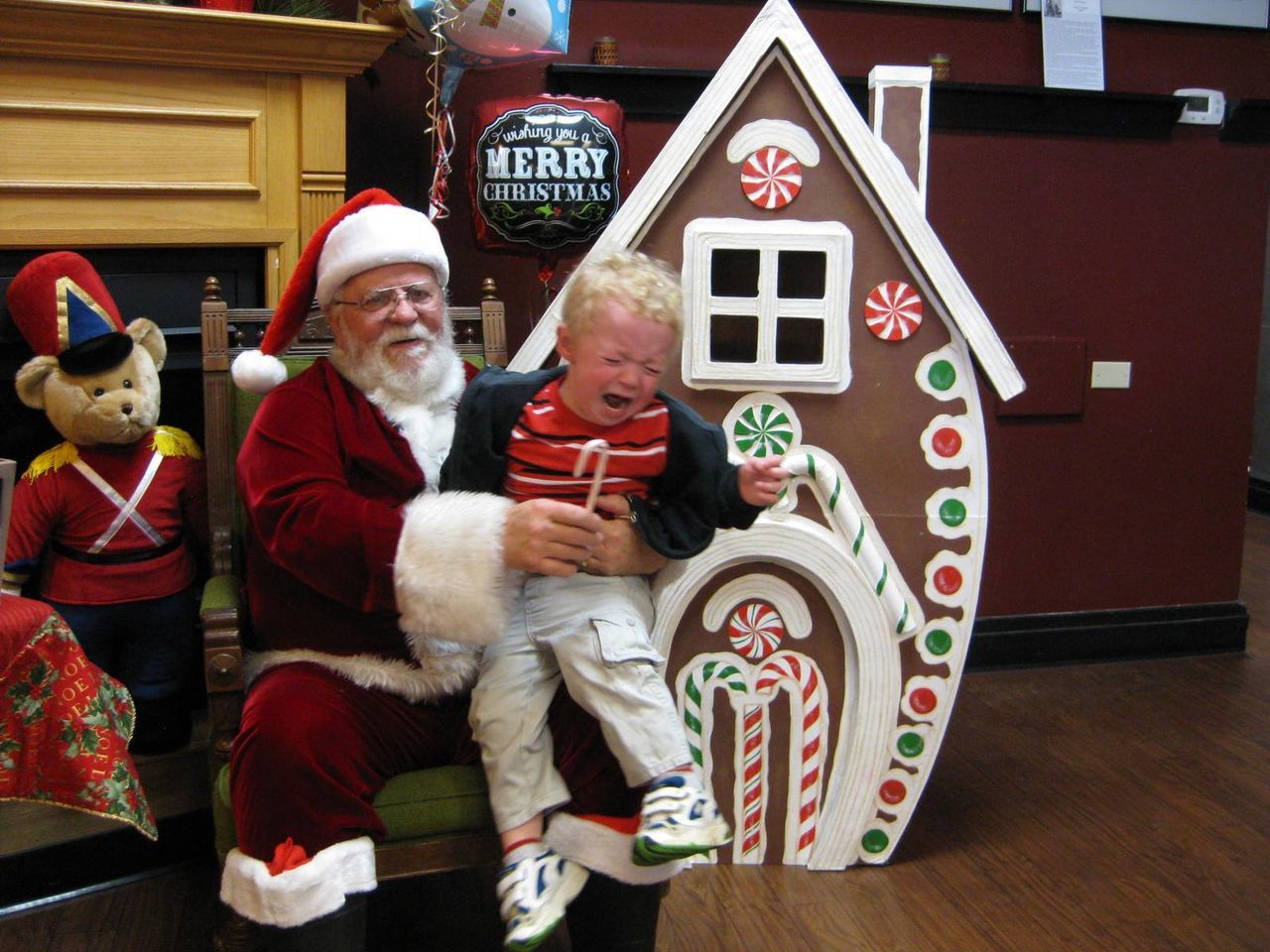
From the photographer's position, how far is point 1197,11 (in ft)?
10.7

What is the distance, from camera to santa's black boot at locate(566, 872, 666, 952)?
66.6 inches

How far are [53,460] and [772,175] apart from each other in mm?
1369

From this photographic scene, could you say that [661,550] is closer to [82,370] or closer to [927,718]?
[927,718]

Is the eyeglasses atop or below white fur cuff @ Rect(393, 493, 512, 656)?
atop

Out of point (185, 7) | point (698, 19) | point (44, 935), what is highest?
point (698, 19)

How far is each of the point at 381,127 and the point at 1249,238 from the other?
2.30 m

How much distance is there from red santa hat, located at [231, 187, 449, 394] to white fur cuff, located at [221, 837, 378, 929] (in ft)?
2.30

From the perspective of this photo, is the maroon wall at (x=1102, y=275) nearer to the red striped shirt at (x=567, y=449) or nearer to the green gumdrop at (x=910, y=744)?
the green gumdrop at (x=910, y=744)

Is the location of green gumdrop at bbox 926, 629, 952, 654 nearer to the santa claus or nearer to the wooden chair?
the santa claus

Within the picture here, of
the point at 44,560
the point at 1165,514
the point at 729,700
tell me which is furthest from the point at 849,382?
the point at 1165,514

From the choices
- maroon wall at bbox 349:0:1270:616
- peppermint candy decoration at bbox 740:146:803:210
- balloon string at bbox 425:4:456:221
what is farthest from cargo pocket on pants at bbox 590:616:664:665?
maroon wall at bbox 349:0:1270:616

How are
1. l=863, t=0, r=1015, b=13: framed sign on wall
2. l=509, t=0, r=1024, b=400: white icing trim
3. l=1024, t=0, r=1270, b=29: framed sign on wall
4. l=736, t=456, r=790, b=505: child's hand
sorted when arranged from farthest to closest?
l=1024, t=0, r=1270, b=29: framed sign on wall
l=863, t=0, r=1015, b=13: framed sign on wall
l=509, t=0, r=1024, b=400: white icing trim
l=736, t=456, r=790, b=505: child's hand

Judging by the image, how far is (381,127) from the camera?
2.88 meters

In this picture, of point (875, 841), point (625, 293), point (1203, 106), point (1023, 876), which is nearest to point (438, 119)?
point (625, 293)
